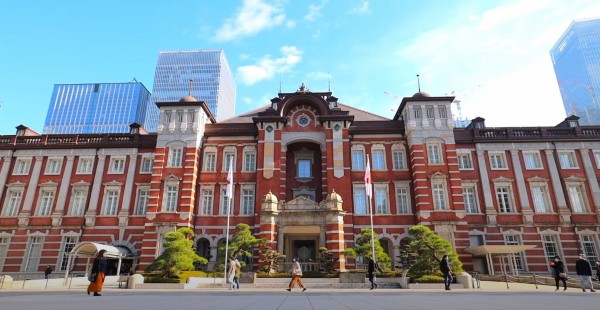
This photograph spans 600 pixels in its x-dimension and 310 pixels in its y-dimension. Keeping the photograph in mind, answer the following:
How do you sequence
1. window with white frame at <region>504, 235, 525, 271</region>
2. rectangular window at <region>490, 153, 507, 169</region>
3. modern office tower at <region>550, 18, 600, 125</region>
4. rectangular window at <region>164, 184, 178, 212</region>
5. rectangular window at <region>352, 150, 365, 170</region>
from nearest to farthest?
window with white frame at <region>504, 235, 525, 271</region>
rectangular window at <region>164, 184, 178, 212</region>
rectangular window at <region>490, 153, 507, 169</region>
rectangular window at <region>352, 150, 365, 170</region>
modern office tower at <region>550, 18, 600, 125</region>

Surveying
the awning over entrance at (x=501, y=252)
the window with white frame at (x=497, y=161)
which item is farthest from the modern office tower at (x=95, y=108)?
the awning over entrance at (x=501, y=252)

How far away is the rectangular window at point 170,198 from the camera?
28.2 meters

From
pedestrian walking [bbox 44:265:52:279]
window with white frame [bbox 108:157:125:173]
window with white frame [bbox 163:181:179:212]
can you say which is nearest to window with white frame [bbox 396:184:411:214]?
window with white frame [bbox 163:181:179:212]

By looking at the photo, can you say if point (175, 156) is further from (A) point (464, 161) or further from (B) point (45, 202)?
(A) point (464, 161)

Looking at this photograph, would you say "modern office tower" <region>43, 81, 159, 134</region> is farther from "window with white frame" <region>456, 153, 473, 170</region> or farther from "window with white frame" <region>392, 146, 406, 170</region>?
"window with white frame" <region>456, 153, 473, 170</region>

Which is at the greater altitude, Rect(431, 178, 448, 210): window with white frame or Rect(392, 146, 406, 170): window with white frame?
Rect(392, 146, 406, 170): window with white frame

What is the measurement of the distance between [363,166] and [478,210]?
984cm

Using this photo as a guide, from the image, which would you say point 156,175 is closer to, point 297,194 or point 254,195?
point 254,195

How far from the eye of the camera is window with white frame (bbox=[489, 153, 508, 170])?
29781mm

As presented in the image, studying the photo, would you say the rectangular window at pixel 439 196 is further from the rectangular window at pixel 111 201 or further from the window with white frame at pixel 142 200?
the rectangular window at pixel 111 201

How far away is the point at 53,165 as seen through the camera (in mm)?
31516

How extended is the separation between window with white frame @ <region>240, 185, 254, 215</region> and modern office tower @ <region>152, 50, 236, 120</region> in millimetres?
78132

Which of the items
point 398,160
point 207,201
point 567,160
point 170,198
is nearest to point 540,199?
point 567,160
